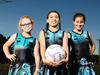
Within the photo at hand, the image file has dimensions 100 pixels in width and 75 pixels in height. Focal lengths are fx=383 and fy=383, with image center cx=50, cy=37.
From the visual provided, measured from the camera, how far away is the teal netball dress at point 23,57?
32.2 ft

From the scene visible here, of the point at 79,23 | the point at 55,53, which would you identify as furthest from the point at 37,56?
the point at 79,23

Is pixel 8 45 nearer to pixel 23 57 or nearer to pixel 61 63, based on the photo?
pixel 23 57

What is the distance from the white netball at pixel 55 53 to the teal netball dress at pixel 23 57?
24.4 inches

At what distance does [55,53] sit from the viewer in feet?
30.9

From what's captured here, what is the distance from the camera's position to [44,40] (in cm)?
961

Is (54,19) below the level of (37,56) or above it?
above

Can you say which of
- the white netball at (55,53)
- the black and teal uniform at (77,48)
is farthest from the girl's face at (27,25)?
the black and teal uniform at (77,48)

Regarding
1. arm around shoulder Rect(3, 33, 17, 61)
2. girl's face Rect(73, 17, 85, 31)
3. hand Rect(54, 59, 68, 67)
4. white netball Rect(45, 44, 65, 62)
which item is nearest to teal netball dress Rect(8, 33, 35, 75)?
arm around shoulder Rect(3, 33, 17, 61)

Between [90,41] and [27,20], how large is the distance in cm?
176

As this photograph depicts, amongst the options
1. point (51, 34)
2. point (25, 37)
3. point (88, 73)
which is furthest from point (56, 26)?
point (88, 73)

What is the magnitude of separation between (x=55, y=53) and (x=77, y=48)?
788mm

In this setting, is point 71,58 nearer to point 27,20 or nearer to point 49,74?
point 49,74

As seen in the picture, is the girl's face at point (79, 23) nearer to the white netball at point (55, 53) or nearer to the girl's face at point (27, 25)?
the white netball at point (55, 53)

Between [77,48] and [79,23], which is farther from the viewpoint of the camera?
[79,23]
